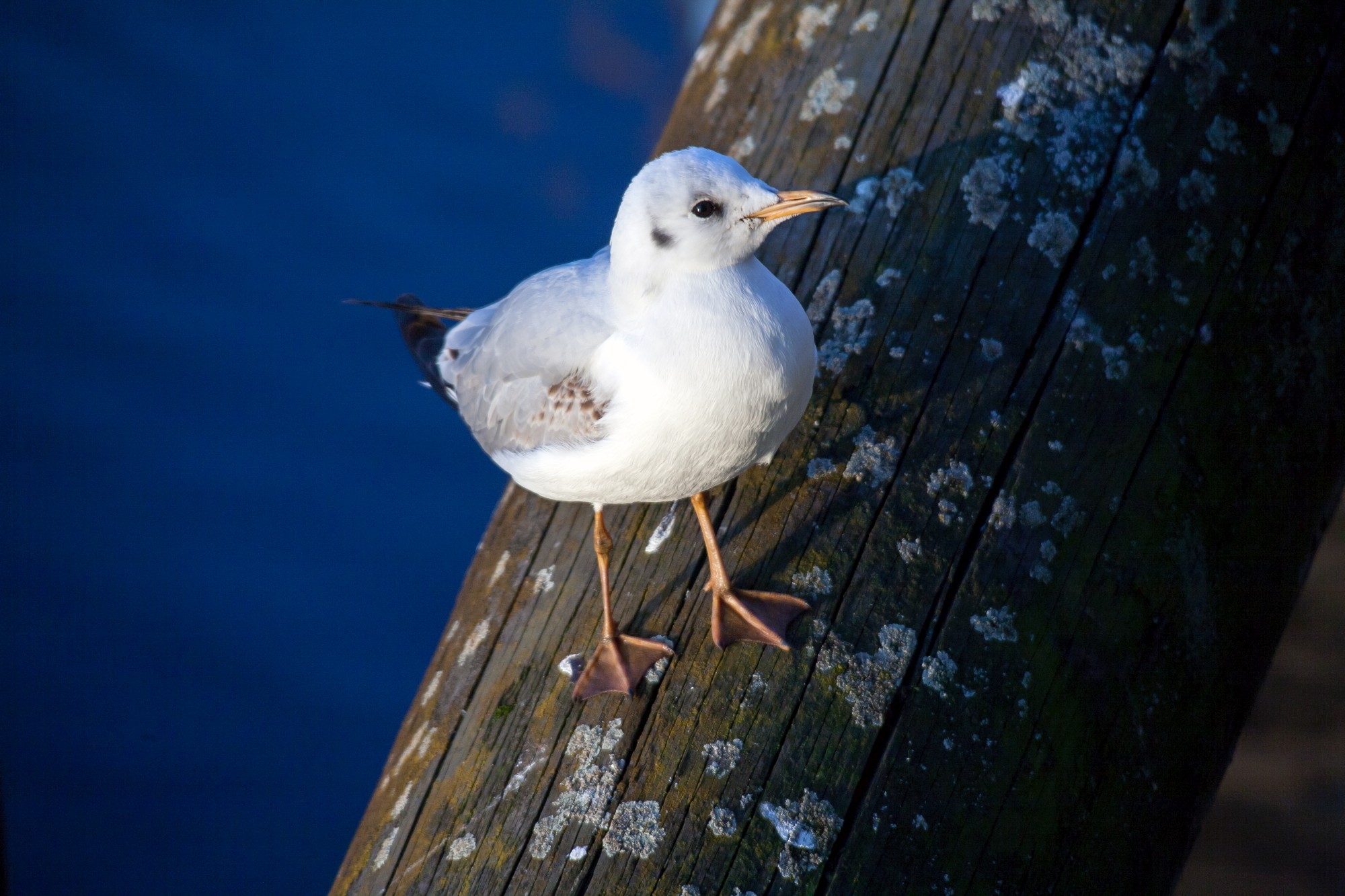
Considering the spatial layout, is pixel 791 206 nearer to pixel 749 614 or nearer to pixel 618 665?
pixel 749 614

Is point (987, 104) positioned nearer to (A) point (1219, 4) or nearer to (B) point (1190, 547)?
(A) point (1219, 4)

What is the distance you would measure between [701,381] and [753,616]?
49 cm

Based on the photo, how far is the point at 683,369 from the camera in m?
1.96

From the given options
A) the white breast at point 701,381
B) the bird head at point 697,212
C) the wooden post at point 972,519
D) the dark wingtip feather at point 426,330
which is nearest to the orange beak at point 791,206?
the bird head at point 697,212

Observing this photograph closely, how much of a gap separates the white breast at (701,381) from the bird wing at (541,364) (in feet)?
0.20

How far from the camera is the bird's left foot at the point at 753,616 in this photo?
6.13ft

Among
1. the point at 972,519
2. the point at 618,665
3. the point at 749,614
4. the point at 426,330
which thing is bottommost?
the point at 618,665

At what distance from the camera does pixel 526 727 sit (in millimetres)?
1963

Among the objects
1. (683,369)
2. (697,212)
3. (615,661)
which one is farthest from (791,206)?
(615,661)

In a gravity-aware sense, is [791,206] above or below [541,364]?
above

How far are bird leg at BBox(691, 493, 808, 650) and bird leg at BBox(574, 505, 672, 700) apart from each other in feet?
0.40

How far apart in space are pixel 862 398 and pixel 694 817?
3.25ft

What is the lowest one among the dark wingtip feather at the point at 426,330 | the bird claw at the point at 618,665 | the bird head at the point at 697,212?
the bird claw at the point at 618,665

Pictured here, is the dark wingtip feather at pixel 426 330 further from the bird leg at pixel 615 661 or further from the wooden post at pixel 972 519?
the bird leg at pixel 615 661
